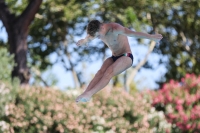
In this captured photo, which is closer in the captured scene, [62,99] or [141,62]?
[62,99]

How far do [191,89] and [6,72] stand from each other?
4971mm

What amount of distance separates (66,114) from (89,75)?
1494 cm

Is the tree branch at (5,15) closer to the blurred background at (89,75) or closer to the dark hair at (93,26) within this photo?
the blurred background at (89,75)

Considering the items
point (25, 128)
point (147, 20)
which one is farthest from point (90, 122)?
point (147, 20)

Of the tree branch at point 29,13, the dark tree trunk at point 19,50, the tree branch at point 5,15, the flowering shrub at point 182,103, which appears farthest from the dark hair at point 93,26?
the tree branch at point 5,15

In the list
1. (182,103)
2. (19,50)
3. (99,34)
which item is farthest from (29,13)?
(99,34)

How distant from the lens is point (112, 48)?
4.98m

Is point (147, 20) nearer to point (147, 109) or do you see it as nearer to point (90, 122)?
point (147, 109)

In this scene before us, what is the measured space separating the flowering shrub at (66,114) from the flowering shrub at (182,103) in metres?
1.21

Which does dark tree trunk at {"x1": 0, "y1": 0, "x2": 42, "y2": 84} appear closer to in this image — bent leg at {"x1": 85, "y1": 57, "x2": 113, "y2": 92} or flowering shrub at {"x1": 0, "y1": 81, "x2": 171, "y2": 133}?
flowering shrub at {"x1": 0, "y1": 81, "x2": 171, "y2": 133}

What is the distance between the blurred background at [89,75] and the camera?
469 inches

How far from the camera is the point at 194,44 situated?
21984 mm

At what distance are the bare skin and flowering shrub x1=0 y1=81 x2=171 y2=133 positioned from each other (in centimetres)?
657

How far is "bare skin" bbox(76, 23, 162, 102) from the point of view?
477cm
